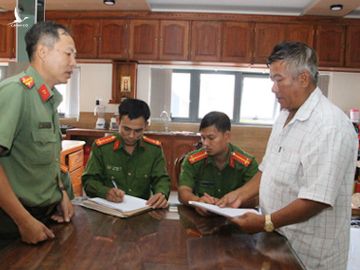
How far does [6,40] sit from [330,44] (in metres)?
4.88

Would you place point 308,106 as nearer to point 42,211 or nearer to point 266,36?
point 42,211

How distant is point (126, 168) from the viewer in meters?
2.11

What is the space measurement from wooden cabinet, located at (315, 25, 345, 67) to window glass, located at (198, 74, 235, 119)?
52.3 inches

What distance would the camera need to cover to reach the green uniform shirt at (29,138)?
1.27m

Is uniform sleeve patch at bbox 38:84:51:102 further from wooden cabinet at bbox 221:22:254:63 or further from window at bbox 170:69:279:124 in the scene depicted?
window at bbox 170:69:279:124

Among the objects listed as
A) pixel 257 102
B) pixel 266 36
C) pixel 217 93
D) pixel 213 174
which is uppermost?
pixel 266 36

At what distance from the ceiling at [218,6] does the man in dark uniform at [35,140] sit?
11.3 ft

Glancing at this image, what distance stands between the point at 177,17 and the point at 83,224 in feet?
13.6

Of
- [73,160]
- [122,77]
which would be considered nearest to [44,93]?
[73,160]

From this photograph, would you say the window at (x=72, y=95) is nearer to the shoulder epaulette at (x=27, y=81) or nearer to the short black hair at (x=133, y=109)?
the short black hair at (x=133, y=109)

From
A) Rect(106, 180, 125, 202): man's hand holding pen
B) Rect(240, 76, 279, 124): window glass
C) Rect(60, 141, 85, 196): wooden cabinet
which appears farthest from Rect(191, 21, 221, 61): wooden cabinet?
Rect(106, 180, 125, 202): man's hand holding pen

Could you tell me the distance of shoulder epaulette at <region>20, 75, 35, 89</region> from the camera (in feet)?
4.48

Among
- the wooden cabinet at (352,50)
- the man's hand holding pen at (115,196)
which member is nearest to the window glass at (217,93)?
the wooden cabinet at (352,50)

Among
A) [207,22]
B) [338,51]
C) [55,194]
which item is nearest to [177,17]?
[207,22]
